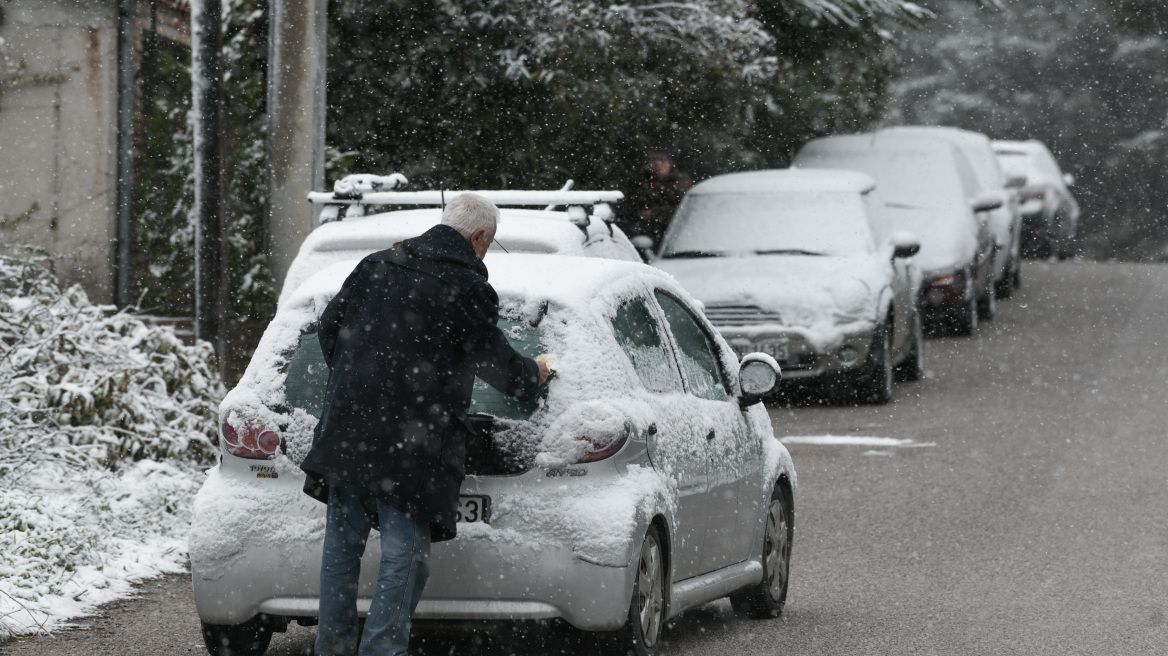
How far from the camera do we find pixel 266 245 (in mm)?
11875

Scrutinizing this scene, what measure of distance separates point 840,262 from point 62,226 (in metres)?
6.34

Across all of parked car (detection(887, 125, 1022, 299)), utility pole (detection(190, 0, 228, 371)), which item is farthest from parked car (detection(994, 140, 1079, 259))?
utility pole (detection(190, 0, 228, 371))

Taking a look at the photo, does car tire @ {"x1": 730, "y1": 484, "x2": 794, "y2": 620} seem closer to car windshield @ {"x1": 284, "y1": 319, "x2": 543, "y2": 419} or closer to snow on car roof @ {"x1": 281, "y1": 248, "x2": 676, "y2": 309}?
snow on car roof @ {"x1": 281, "y1": 248, "x2": 676, "y2": 309}

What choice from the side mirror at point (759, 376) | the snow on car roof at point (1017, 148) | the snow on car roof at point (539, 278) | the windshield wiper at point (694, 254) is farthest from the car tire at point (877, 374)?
the snow on car roof at point (1017, 148)

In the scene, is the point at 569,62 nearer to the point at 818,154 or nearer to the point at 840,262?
the point at 840,262

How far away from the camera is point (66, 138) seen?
50.0ft

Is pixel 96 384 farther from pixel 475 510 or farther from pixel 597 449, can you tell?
pixel 597 449

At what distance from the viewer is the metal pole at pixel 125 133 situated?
49.9ft

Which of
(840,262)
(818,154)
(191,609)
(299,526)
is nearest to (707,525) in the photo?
(299,526)

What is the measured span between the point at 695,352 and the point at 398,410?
6.53 feet

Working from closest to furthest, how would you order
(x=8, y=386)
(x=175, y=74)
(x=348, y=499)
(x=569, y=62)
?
(x=348, y=499) < (x=8, y=386) < (x=175, y=74) < (x=569, y=62)

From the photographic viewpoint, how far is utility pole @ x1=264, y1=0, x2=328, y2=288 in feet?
38.4

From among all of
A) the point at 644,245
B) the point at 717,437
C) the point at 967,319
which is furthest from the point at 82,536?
the point at 967,319

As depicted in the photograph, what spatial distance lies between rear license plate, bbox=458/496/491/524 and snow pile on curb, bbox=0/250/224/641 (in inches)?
84.2
